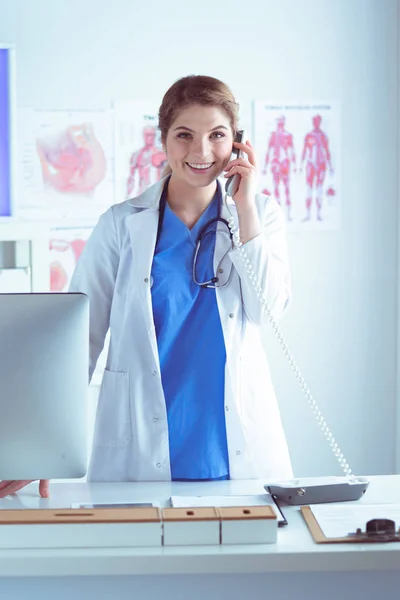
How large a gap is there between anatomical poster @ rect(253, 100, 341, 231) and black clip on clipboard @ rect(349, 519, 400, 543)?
2299mm

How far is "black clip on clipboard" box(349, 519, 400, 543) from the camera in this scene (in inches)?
57.4

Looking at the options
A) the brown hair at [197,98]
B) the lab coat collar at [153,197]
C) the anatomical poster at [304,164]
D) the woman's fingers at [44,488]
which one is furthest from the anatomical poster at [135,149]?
the woman's fingers at [44,488]

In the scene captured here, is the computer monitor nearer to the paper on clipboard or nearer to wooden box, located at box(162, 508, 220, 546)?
wooden box, located at box(162, 508, 220, 546)

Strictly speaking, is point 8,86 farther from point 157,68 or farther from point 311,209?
point 311,209

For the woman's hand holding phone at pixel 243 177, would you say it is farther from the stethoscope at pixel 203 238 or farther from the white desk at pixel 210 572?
the white desk at pixel 210 572

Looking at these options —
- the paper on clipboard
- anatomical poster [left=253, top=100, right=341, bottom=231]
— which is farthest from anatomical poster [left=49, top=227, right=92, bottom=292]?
the paper on clipboard

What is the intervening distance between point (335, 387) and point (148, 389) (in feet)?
5.71

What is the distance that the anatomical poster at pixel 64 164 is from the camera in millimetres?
3551

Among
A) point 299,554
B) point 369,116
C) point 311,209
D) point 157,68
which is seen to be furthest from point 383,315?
point 299,554

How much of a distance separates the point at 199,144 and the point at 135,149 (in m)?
1.56

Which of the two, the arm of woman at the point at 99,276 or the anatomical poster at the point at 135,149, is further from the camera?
the anatomical poster at the point at 135,149

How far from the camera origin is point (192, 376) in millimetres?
2113

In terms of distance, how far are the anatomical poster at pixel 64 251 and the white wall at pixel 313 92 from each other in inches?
20.6

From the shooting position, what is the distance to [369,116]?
362 cm
